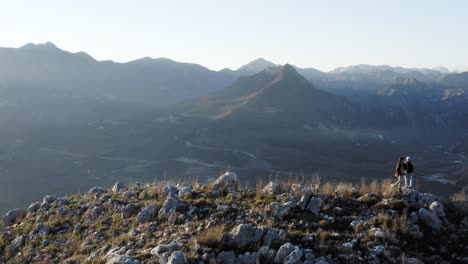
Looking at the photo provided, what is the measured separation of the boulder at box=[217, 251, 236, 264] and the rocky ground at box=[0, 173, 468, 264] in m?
0.02

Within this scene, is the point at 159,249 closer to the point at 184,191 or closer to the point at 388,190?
the point at 184,191

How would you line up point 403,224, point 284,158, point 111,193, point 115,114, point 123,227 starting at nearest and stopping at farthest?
point 403,224 → point 123,227 → point 111,193 → point 284,158 → point 115,114

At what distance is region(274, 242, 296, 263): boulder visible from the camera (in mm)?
7410

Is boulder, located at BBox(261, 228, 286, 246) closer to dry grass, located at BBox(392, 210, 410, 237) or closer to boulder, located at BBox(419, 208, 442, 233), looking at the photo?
dry grass, located at BBox(392, 210, 410, 237)

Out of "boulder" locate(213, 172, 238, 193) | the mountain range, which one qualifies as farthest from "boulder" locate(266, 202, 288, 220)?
the mountain range

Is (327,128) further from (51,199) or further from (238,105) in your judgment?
(51,199)

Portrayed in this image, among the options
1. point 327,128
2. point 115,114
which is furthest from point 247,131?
point 115,114

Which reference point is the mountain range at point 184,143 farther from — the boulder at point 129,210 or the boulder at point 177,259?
the boulder at point 177,259

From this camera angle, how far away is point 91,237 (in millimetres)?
10008

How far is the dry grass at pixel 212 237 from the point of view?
8.03 m

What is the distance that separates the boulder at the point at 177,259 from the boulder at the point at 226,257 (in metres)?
0.62

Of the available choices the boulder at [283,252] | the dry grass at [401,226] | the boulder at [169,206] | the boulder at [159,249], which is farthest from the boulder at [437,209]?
the boulder at [169,206]

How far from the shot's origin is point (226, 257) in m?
7.63

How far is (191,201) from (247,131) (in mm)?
143512
